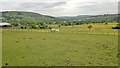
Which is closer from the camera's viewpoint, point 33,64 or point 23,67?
point 23,67

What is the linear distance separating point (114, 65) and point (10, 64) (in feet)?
23.4

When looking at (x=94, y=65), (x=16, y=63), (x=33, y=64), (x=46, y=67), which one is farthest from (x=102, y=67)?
(x=16, y=63)

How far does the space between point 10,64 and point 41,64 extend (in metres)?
2.16

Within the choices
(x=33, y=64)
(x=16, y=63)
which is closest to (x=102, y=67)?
(x=33, y=64)

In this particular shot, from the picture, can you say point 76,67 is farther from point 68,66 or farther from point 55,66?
point 55,66

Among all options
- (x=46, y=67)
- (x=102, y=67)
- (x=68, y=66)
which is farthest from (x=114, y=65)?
(x=46, y=67)

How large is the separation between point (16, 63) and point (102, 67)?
603 cm

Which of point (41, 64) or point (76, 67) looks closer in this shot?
point (76, 67)

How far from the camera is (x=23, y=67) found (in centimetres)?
1423

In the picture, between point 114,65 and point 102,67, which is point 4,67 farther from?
point 114,65

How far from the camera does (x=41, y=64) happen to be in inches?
598

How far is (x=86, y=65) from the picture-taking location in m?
14.7

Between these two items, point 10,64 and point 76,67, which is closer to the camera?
point 76,67

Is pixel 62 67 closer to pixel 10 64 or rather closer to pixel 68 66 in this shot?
pixel 68 66
